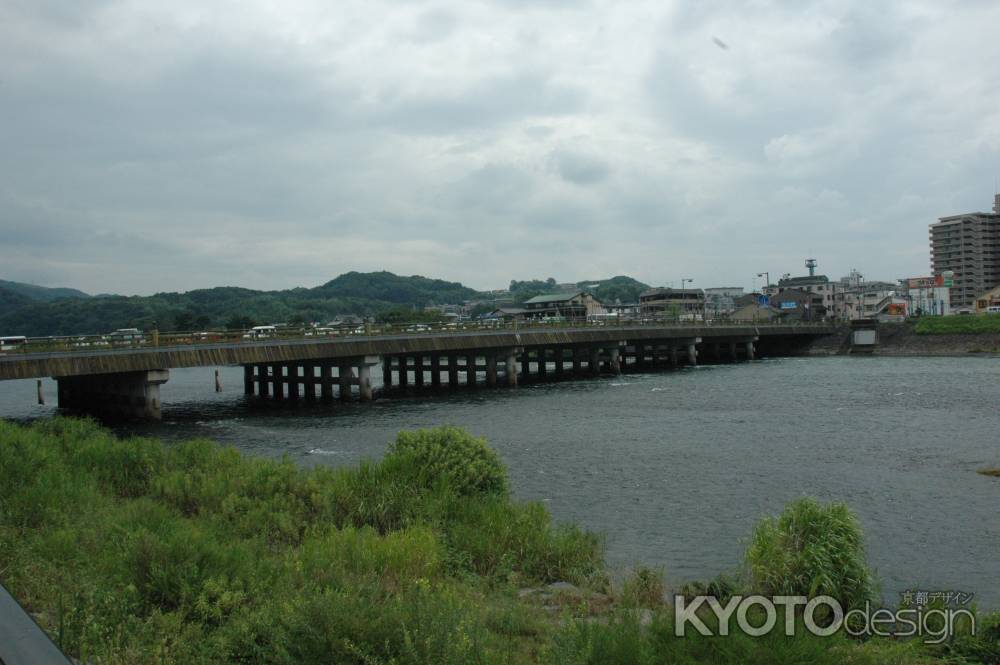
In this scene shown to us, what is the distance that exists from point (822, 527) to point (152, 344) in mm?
41084

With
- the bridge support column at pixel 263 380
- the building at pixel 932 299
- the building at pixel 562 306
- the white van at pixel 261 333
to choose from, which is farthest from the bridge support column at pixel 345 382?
the building at pixel 932 299

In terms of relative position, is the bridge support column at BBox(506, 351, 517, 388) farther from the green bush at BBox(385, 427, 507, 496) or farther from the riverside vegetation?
the green bush at BBox(385, 427, 507, 496)

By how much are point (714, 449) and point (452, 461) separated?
1590cm

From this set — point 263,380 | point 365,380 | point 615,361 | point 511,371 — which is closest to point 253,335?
point 365,380

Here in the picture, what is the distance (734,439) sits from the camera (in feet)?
108

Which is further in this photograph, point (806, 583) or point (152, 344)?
point (152, 344)

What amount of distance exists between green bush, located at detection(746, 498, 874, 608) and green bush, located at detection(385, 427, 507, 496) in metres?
7.01

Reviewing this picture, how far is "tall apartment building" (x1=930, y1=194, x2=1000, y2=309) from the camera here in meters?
178

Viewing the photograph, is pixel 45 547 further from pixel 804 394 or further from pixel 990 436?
pixel 804 394

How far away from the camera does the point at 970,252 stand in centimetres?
17975

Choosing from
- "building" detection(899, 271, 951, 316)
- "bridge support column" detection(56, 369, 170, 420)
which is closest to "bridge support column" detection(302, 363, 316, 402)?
"bridge support column" detection(56, 369, 170, 420)

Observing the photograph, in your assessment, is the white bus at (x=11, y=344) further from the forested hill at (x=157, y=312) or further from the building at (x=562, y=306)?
the building at (x=562, y=306)

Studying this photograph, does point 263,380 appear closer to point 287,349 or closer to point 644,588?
point 287,349

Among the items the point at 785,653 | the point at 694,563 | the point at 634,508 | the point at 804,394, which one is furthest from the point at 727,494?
the point at 804,394
